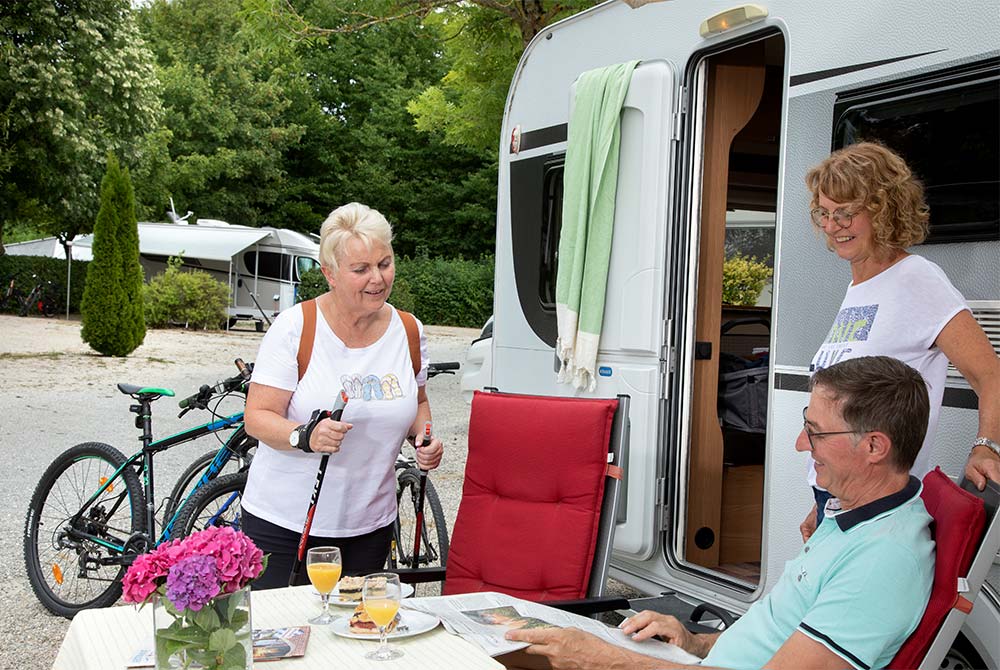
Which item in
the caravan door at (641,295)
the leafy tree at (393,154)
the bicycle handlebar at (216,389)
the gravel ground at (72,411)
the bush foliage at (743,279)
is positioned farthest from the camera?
the leafy tree at (393,154)

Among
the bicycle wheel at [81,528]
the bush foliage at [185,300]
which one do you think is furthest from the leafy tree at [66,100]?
A: the bicycle wheel at [81,528]

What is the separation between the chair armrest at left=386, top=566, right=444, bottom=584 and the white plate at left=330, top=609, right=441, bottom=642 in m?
0.80

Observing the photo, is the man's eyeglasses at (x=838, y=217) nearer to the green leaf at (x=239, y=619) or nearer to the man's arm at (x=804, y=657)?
the man's arm at (x=804, y=657)

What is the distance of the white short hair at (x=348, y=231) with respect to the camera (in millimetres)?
3021

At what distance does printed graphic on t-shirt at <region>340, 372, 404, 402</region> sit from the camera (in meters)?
3.08

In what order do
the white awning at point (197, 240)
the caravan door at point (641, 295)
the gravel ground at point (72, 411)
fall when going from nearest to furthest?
1. the caravan door at point (641, 295)
2. the gravel ground at point (72, 411)
3. the white awning at point (197, 240)

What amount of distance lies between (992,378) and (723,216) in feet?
6.04

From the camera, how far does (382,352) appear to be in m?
3.17

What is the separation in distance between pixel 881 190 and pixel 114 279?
14974 mm

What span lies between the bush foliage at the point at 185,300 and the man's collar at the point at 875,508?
20.9m

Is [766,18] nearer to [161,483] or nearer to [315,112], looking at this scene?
[161,483]

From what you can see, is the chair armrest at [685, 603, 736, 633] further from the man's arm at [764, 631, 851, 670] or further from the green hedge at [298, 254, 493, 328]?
the green hedge at [298, 254, 493, 328]

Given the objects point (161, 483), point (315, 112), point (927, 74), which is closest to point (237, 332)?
point (315, 112)

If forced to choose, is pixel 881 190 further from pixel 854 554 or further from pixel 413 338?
pixel 413 338
